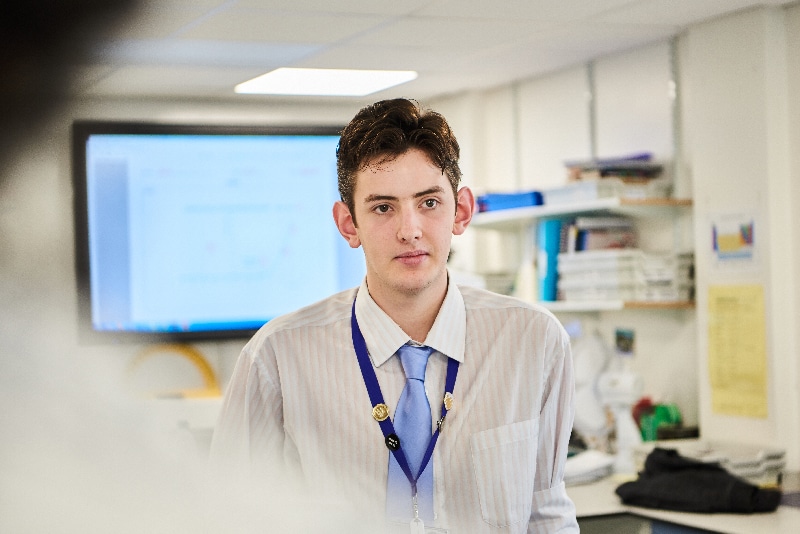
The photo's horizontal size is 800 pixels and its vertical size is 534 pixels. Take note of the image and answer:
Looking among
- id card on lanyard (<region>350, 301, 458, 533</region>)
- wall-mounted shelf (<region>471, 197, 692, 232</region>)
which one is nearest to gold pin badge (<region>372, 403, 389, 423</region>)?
id card on lanyard (<region>350, 301, 458, 533</region>)

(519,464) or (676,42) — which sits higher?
(676,42)

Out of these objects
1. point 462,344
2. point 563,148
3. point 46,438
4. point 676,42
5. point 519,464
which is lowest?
point 519,464

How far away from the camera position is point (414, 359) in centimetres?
129

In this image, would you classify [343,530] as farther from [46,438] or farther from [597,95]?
[597,95]

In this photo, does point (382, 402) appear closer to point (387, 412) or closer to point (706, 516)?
point (387, 412)

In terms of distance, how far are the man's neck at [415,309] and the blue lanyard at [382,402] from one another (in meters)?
0.05

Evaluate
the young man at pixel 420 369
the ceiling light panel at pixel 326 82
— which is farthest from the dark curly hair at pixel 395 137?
the ceiling light panel at pixel 326 82

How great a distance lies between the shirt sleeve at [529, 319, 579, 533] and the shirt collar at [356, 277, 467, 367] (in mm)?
148

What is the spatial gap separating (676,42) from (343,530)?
11.5 ft

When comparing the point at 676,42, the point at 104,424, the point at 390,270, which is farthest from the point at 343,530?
the point at 676,42

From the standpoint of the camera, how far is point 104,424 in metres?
0.17

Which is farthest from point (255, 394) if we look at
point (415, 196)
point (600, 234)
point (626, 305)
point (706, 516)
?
point (600, 234)

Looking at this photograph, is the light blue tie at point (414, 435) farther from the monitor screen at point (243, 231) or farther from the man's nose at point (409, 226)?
the monitor screen at point (243, 231)

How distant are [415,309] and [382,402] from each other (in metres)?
0.25
